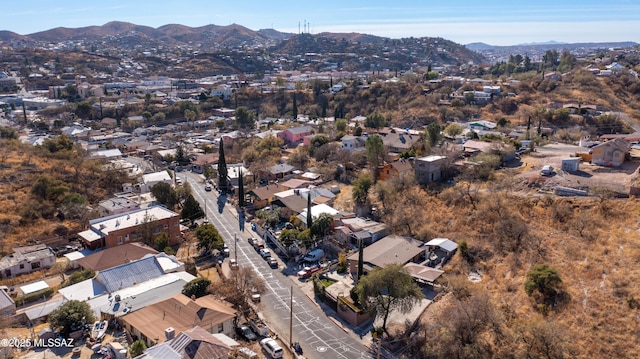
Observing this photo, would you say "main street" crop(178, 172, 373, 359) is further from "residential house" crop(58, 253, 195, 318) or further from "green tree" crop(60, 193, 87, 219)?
"green tree" crop(60, 193, 87, 219)

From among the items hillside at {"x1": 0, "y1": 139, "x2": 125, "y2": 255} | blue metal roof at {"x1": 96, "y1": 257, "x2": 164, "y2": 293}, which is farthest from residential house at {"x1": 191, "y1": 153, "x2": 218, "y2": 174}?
blue metal roof at {"x1": 96, "y1": 257, "x2": 164, "y2": 293}

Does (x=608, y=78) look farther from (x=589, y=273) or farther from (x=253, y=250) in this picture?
(x=253, y=250)

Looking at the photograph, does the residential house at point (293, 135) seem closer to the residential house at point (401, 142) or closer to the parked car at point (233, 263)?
the residential house at point (401, 142)

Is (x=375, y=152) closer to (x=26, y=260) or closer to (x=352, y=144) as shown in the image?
(x=352, y=144)

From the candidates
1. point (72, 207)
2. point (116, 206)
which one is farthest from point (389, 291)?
point (72, 207)

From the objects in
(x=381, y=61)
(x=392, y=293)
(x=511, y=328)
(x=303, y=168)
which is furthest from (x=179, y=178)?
(x=381, y=61)
